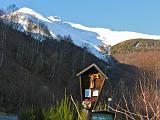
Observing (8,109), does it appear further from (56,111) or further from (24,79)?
(56,111)

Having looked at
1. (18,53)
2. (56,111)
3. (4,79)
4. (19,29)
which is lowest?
(56,111)

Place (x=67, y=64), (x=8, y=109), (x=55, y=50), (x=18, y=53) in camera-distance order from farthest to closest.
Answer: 1. (x=55, y=50)
2. (x=67, y=64)
3. (x=18, y=53)
4. (x=8, y=109)

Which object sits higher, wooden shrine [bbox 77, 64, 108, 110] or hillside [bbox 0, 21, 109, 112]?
hillside [bbox 0, 21, 109, 112]

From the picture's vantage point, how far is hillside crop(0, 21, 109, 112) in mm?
60562

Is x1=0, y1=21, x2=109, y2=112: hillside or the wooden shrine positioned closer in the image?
the wooden shrine

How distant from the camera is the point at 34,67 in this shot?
8025 cm

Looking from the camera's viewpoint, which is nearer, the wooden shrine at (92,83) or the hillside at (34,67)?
the wooden shrine at (92,83)

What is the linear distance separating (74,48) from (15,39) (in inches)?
690

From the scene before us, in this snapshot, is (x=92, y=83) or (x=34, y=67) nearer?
(x=92, y=83)

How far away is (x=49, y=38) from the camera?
106312mm

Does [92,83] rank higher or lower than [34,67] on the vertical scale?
lower

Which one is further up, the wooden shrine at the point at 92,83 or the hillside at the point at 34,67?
the hillside at the point at 34,67

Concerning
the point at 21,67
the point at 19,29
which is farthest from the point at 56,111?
the point at 19,29

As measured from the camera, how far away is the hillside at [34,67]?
6056 centimetres
